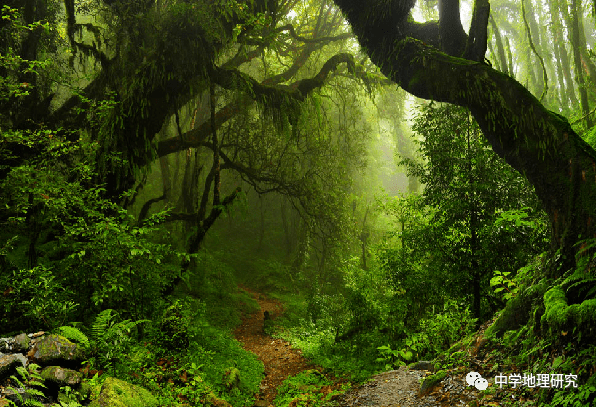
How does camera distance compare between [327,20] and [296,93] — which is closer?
[296,93]

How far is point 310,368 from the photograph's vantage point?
7957 millimetres

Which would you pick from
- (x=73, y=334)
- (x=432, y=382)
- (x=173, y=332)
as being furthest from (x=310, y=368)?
(x=73, y=334)

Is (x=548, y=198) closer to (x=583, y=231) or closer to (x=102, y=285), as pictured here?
(x=583, y=231)

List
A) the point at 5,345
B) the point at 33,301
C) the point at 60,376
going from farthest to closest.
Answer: the point at 33,301
the point at 5,345
the point at 60,376

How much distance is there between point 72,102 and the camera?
890 centimetres

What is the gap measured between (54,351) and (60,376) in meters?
0.47

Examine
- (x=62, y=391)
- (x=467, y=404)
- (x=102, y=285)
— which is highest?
(x=102, y=285)

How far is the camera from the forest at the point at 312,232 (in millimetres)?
4191

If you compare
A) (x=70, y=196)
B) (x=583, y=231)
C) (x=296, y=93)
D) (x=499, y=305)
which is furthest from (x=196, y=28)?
(x=499, y=305)

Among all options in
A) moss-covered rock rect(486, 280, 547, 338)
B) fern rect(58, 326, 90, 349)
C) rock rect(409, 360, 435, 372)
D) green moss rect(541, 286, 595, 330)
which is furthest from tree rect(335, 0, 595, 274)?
fern rect(58, 326, 90, 349)

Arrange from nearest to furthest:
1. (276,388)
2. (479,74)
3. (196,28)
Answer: (479,74) < (276,388) < (196,28)

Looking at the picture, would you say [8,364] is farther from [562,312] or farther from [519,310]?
[519,310]

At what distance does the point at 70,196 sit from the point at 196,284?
8.47 m

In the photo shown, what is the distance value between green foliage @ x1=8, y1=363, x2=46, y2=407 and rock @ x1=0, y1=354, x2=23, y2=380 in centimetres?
9
